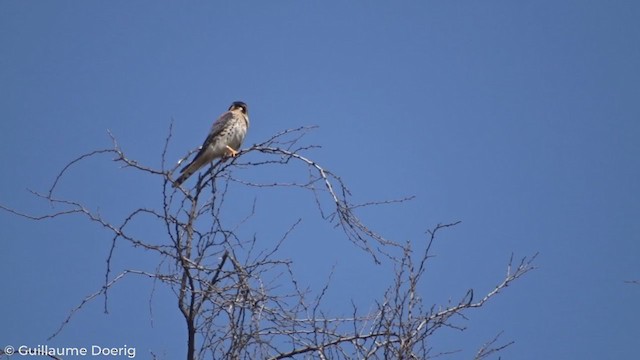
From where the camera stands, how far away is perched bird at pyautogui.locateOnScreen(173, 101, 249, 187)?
26.6ft

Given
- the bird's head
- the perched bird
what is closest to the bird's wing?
the perched bird

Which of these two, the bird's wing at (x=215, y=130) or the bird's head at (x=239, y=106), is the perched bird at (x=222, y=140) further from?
the bird's head at (x=239, y=106)

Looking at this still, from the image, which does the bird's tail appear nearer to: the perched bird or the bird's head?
the perched bird

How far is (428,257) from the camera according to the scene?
12.6ft

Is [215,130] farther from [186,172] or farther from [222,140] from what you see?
[186,172]

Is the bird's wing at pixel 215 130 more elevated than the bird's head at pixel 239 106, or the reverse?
the bird's head at pixel 239 106

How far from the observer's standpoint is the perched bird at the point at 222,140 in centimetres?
809

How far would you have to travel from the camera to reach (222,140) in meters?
8.45

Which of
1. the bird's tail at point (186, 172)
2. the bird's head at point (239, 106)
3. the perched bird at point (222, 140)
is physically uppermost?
the bird's head at point (239, 106)

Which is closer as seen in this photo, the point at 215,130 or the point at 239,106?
the point at 215,130

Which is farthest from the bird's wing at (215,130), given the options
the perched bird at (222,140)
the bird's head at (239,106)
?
the bird's head at (239,106)

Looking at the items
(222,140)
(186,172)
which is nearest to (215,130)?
(222,140)

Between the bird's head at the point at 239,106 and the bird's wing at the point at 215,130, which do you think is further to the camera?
the bird's head at the point at 239,106

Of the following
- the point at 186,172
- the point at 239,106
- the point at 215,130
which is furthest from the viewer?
the point at 239,106
